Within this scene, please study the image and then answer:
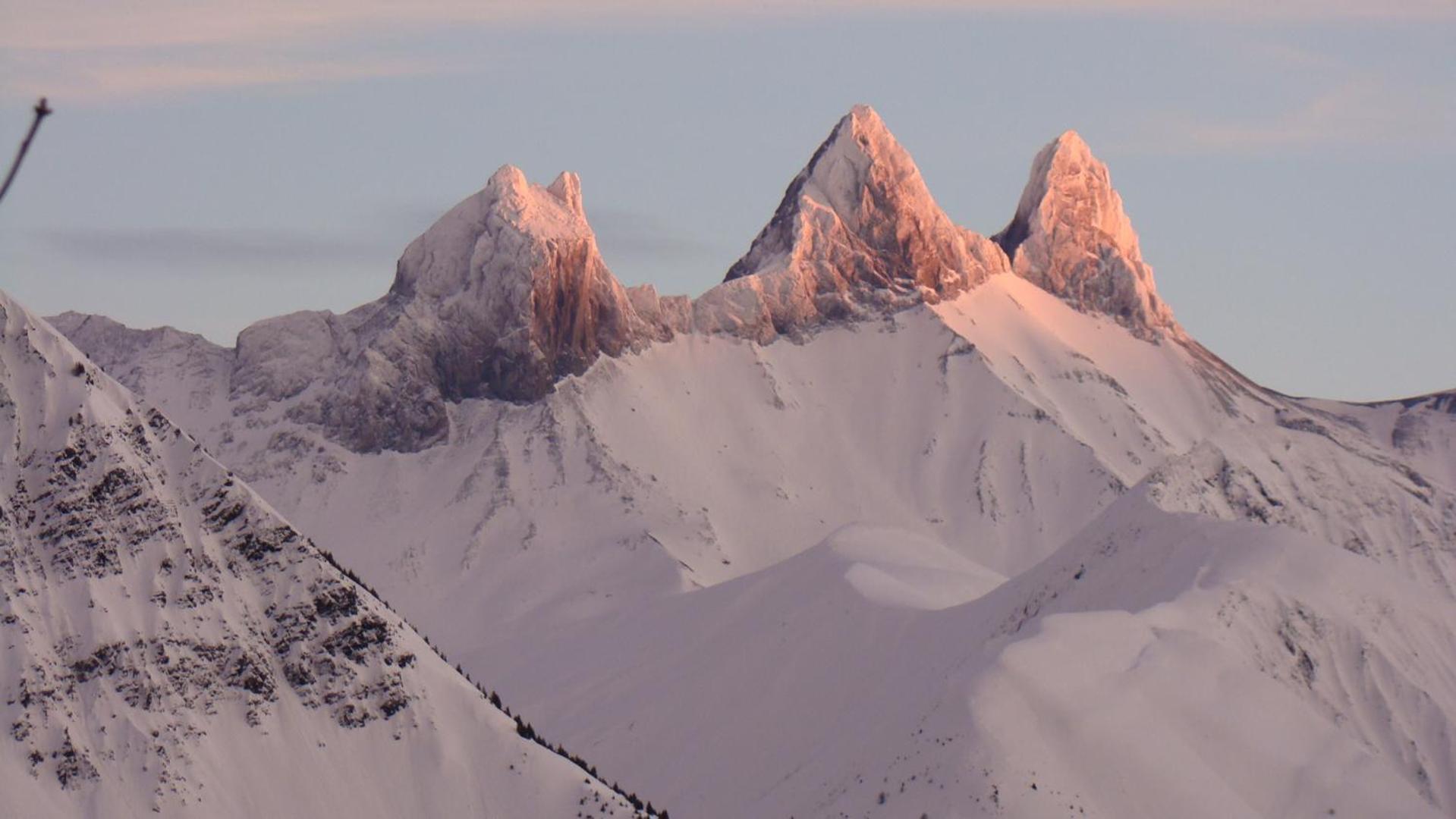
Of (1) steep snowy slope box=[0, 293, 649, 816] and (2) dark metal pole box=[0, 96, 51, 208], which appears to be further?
(1) steep snowy slope box=[0, 293, 649, 816]

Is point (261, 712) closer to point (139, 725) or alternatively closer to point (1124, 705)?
point (139, 725)

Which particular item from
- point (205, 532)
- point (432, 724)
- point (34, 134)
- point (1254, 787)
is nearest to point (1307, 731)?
point (1254, 787)

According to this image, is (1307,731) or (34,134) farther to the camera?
(1307,731)

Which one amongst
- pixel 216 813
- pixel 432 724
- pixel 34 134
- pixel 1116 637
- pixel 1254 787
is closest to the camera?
pixel 34 134

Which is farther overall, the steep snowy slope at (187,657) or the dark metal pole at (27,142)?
the steep snowy slope at (187,657)

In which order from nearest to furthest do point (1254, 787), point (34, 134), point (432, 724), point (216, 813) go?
point (34, 134), point (216, 813), point (432, 724), point (1254, 787)

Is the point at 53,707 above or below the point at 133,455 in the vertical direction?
below

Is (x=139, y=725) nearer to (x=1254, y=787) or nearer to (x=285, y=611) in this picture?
(x=285, y=611)

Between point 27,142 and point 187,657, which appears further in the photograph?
point 187,657
